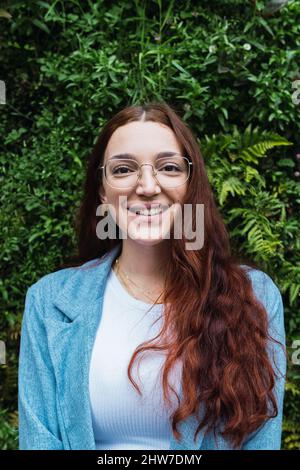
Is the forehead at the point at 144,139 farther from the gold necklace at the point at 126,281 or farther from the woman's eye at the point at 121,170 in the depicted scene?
the gold necklace at the point at 126,281

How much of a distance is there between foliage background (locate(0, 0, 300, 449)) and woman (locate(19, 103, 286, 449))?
584 millimetres

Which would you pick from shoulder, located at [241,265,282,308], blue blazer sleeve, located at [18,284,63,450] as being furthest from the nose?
blue blazer sleeve, located at [18,284,63,450]

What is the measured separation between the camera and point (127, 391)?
1.78 metres

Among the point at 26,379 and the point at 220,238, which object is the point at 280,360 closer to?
the point at 220,238

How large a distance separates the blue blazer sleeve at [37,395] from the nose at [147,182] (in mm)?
592

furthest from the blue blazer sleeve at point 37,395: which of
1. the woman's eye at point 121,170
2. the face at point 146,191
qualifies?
the woman's eye at point 121,170

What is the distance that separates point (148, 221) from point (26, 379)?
0.68m

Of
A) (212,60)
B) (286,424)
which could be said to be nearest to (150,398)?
(286,424)

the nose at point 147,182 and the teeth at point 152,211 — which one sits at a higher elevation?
the nose at point 147,182

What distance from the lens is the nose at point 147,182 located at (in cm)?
178

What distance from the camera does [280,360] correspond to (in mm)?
1878

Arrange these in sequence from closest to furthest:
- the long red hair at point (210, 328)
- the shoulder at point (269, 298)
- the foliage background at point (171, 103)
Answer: the long red hair at point (210, 328)
the shoulder at point (269, 298)
the foliage background at point (171, 103)

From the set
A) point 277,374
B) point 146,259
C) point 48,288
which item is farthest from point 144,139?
point 277,374

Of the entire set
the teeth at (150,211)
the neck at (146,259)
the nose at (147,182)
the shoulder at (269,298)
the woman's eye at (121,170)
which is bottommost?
the shoulder at (269,298)
